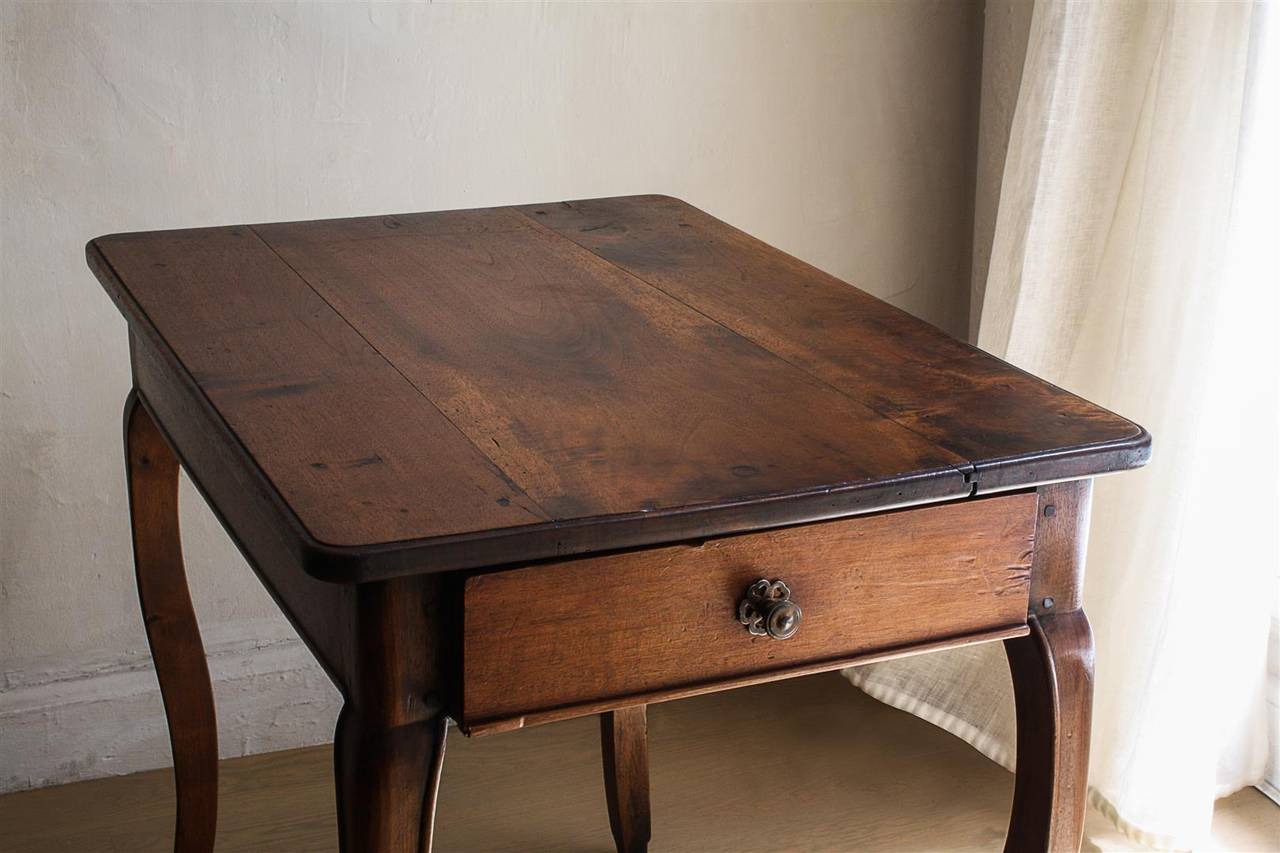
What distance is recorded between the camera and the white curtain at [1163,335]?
162 cm

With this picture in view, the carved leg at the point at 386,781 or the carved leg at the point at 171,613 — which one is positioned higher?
the carved leg at the point at 386,781

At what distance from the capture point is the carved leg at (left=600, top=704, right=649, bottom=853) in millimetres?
1755

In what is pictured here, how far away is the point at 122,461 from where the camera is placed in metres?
1.89

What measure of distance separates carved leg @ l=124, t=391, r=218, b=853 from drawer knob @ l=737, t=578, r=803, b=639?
0.73 metres

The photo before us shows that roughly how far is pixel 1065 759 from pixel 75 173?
1.31 meters

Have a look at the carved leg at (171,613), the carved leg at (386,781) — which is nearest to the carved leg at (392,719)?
the carved leg at (386,781)

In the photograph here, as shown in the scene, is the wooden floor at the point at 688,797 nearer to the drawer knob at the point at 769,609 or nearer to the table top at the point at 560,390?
the table top at the point at 560,390

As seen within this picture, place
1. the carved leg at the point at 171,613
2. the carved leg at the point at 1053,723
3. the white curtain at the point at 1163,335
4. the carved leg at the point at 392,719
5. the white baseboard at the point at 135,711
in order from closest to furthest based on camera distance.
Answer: the carved leg at the point at 392,719 → the carved leg at the point at 1053,723 → the carved leg at the point at 171,613 → the white curtain at the point at 1163,335 → the white baseboard at the point at 135,711

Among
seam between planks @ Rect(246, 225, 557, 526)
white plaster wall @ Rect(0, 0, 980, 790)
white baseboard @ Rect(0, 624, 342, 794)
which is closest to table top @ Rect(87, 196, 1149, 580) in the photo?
seam between planks @ Rect(246, 225, 557, 526)

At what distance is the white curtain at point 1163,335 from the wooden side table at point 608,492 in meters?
0.53

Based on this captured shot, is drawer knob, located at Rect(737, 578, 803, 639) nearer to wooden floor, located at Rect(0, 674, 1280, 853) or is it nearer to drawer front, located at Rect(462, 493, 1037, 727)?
drawer front, located at Rect(462, 493, 1037, 727)

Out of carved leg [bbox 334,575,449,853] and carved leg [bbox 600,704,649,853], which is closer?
carved leg [bbox 334,575,449,853]

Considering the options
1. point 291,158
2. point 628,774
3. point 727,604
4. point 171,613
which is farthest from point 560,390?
point 291,158

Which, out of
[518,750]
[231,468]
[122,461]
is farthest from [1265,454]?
[122,461]
